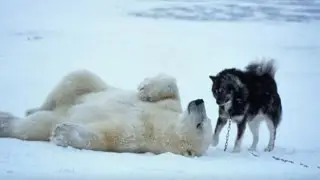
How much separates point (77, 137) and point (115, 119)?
136mm

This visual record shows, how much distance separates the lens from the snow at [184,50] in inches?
78.2

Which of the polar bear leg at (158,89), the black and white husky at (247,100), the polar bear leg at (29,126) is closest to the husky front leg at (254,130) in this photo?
the black and white husky at (247,100)

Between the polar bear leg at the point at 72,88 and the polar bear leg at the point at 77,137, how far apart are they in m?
0.14

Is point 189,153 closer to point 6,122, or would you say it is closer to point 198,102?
point 198,102

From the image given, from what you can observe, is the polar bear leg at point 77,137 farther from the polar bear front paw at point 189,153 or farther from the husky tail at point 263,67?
the husky tail at point 263,67

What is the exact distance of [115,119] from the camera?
6.23 feet

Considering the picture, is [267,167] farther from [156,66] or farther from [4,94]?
[4,94]

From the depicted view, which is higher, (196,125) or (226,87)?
(226,87)

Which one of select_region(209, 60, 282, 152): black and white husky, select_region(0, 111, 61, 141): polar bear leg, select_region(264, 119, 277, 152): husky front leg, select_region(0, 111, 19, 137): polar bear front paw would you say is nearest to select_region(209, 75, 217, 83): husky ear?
select_region(209, 60, 282, 152): black and white husky

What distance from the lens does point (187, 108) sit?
1.88 meters

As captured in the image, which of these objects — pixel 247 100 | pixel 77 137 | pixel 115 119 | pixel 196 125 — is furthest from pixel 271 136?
pixel 77 137

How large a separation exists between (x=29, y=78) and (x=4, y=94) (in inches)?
3.8

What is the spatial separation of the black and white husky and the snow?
30 mm

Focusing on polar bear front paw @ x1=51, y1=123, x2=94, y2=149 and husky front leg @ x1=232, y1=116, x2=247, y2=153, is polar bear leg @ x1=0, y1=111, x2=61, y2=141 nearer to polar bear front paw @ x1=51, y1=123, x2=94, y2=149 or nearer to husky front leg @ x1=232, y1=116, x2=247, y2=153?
polar bear front paw @ x1=51, y1=123, x2=94, y2=149
